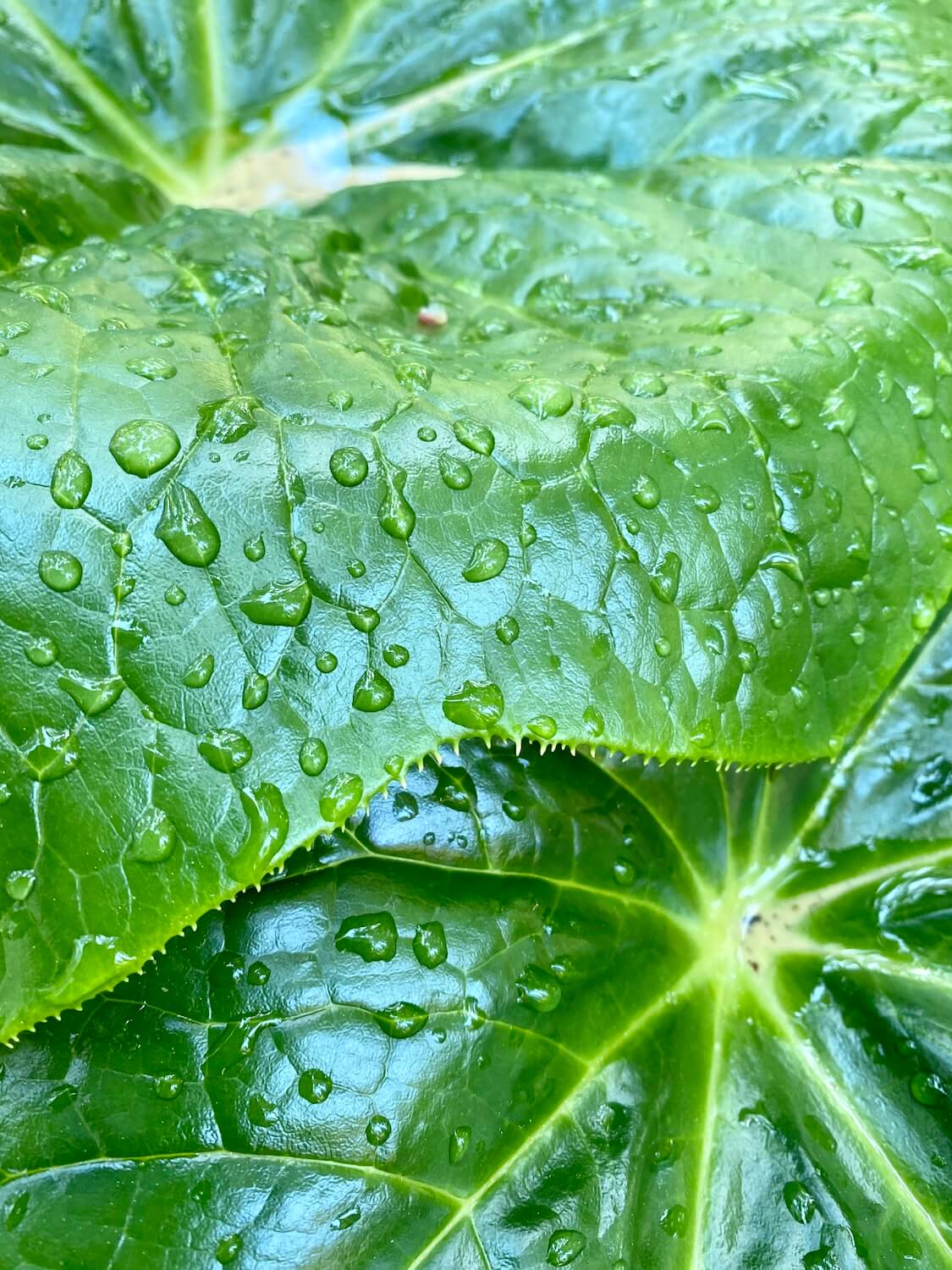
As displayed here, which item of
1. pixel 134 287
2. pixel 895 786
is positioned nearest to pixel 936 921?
pixel 895 786

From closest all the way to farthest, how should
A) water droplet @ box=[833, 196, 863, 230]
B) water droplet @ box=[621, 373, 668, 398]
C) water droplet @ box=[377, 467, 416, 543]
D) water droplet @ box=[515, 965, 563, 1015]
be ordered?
water droplet @ box=[377, 467, 416, 543] → water droplet @ box=[621, 373, 668, 398] → water droplet @ box=[515, 965, 563, 1015] → water droplet @ box=[833, 196, 863, 230]

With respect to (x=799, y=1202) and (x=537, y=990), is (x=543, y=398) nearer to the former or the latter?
(x=537, y=990)

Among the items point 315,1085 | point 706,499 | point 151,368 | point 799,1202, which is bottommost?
point 799,1202

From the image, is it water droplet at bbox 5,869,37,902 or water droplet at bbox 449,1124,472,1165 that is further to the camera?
water droplet at bbox 449,1124,472,1165

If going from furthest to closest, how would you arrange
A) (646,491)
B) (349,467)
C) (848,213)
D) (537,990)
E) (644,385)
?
1. (848,213)
2. (537,990)
3. (644,385)
4. (646,491)
5. (349,467)

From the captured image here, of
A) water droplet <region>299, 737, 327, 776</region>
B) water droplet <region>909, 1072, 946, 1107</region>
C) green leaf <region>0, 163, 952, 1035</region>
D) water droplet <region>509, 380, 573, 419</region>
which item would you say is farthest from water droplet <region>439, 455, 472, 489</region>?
water droplet <region>909, 1072, 946, 1107</region>

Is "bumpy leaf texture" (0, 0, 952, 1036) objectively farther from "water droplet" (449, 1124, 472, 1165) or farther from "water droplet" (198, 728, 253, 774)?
"water droplet" (449, 1124, 472, 1165)

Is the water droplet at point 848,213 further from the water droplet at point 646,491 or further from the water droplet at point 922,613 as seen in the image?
the water droplet at point 646,491

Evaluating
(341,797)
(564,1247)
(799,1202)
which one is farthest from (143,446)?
(799,1202)
